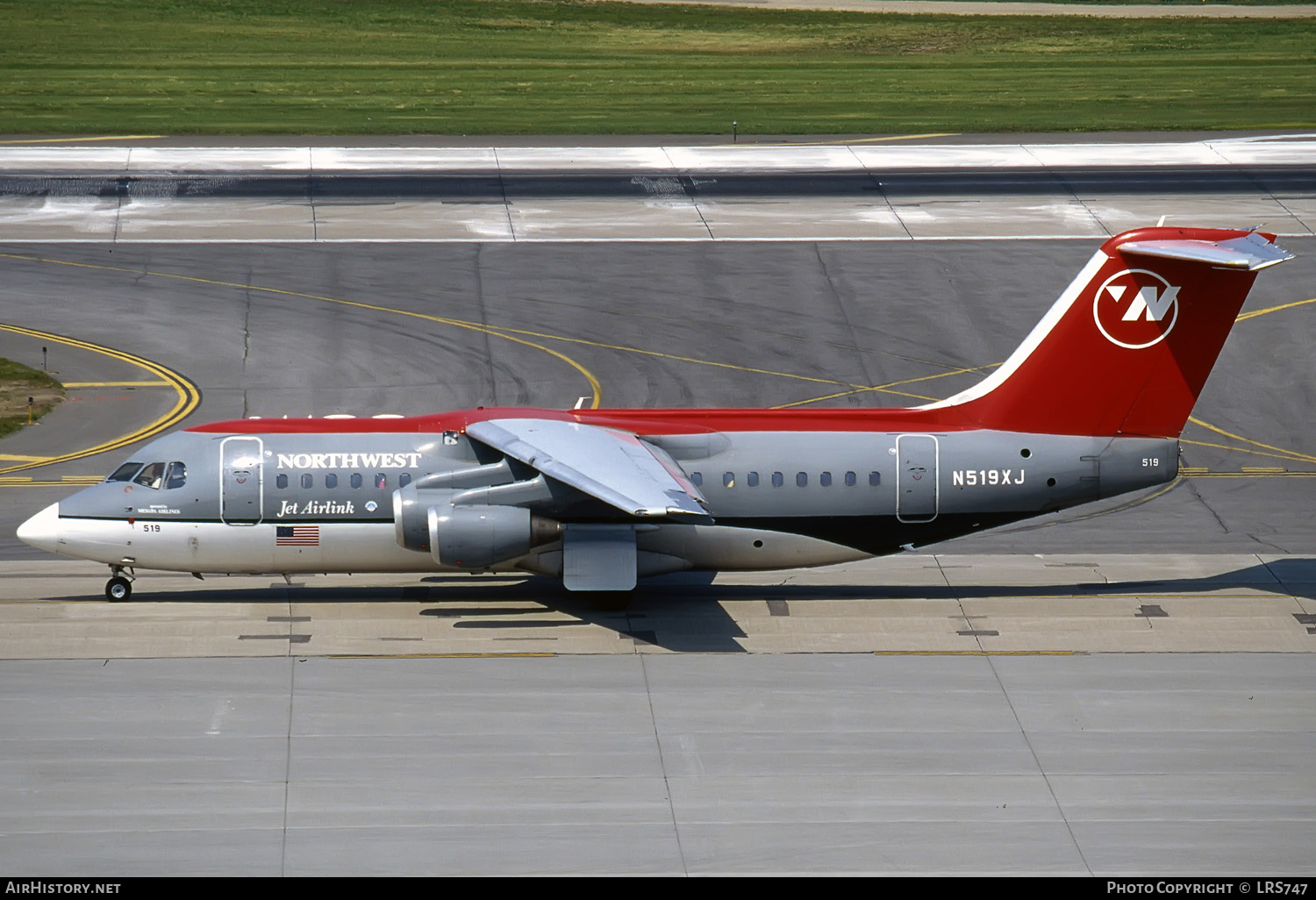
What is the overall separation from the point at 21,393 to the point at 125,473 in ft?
48.5

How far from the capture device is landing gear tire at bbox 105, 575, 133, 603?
1272 inches

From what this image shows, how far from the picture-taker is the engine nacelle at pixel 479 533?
30203 millimetres

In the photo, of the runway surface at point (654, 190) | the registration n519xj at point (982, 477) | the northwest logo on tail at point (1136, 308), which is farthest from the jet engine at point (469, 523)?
the runway surface at point (654, 190)

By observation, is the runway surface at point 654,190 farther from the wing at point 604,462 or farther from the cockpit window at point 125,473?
the wing at point 604,462

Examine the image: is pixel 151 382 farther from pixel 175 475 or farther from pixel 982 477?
pixel 982 477

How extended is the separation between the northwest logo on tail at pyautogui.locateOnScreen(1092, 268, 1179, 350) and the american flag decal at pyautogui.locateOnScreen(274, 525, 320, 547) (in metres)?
15.5

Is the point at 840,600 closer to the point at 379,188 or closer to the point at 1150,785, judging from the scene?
the point at 1150,785

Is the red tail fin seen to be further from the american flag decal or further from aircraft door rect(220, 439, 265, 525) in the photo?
aircraft door rect(220, 439, 265, 525)

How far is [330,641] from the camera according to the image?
30.2 metres

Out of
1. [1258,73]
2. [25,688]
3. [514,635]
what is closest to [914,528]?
[514,635]

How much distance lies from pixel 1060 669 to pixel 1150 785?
4467 millimetres

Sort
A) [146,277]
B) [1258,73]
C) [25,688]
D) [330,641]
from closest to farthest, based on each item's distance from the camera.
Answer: [25,688]
[330,641]
[146,277]
[1258,73]

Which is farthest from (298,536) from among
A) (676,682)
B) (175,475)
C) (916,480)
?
(916,480)

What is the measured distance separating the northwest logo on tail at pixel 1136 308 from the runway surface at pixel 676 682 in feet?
17.4
